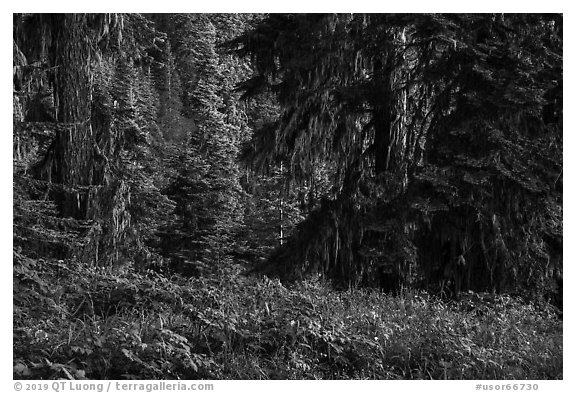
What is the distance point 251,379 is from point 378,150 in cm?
622

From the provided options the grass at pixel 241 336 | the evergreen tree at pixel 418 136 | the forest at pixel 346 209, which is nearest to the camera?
the grass at pixel 241 336

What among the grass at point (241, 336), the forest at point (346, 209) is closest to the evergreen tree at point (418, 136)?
the forest at point (346, 209)

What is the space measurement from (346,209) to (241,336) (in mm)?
4686

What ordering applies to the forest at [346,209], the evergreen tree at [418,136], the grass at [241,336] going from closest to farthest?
the grass at [241,336], the forest at [346,209], the evergreen tree at [418,136]

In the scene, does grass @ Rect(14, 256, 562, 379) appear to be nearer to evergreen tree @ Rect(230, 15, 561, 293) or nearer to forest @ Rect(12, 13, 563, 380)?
forest @ Rect(12, 13, 563, 380)

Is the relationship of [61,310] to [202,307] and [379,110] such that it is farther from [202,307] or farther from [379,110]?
[379,110]

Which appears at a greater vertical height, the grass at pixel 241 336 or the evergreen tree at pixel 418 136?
the evergreen tree at pixel 418 136

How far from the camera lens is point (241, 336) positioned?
259 inches

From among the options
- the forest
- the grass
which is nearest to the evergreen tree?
the forest

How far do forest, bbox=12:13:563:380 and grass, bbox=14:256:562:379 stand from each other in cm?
3

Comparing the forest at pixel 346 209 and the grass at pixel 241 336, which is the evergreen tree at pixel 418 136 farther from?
the grass at pixel 241 336

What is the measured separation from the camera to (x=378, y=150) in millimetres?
11555

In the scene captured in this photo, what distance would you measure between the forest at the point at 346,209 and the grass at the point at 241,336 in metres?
0.03

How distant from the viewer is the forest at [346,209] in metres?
6.65
